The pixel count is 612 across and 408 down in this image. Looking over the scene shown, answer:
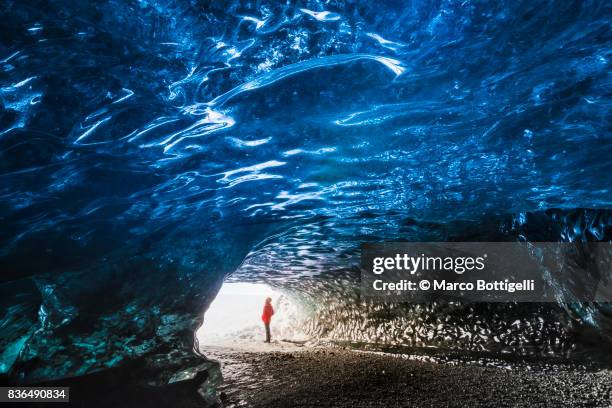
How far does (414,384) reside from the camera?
23.3ft

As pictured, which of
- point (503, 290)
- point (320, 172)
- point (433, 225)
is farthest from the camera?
point (503, 290)

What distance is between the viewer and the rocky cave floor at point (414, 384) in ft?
19.1

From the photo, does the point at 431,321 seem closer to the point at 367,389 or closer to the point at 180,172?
the point at 367,389

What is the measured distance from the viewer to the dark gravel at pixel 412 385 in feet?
19.1

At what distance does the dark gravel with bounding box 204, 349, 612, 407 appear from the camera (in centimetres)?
581

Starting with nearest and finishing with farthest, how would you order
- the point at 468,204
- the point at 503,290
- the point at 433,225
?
the point at 468,204, the point at 433,225, the point at 503,290

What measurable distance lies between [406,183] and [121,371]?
7.10 m

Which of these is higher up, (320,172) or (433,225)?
(320,172)

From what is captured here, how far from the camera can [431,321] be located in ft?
37.0

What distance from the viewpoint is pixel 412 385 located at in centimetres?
702

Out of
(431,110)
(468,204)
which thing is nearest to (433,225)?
(468,204)

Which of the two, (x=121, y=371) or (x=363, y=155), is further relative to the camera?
(x=121, y=371)

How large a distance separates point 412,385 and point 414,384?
104 mm

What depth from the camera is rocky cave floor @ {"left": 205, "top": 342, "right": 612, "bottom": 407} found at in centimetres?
582
